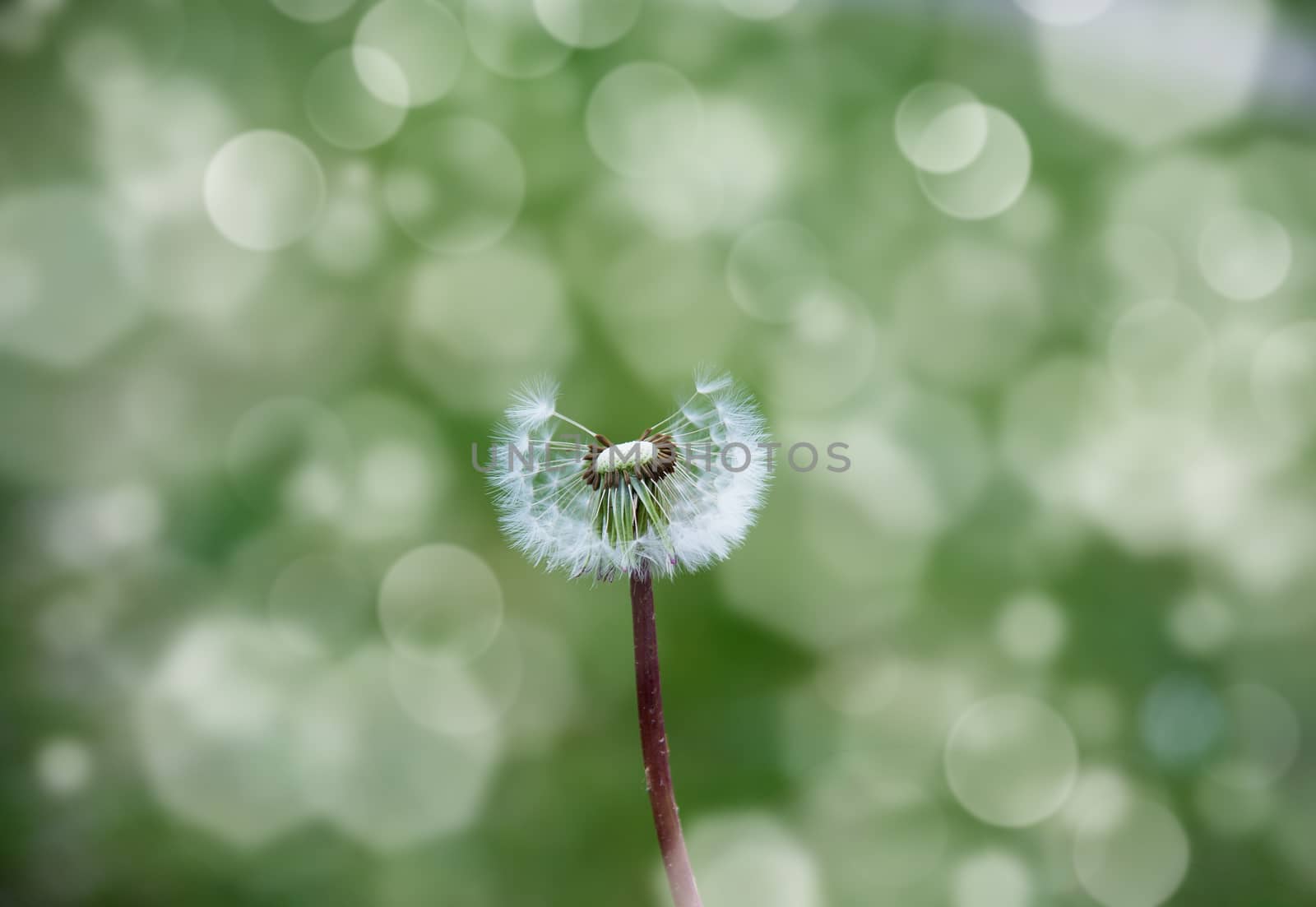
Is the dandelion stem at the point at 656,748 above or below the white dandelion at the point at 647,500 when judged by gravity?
below

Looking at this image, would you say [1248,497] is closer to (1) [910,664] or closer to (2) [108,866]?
(1) [910,664]

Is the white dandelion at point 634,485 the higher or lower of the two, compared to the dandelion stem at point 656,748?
higher

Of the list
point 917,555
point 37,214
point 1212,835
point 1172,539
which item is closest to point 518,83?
point 37,214

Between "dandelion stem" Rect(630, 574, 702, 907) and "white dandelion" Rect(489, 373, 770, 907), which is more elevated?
"white dandelion" Rect(489, 373, 770, 907)

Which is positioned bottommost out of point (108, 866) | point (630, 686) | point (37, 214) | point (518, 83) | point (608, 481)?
point (108, 866)
